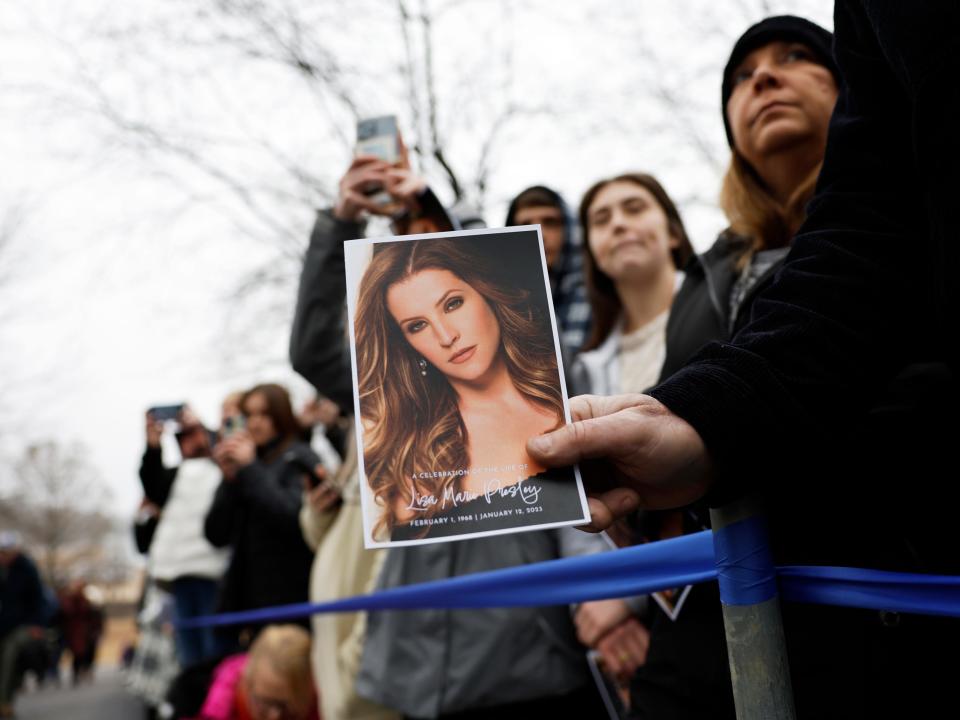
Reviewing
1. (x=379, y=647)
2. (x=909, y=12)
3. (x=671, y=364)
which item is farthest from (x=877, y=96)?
(x=379, y=647)

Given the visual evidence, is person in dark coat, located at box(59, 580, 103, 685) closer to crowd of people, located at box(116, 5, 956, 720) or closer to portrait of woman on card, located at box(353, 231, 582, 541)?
crowd of people, located at box(116, 5, 956, 720)

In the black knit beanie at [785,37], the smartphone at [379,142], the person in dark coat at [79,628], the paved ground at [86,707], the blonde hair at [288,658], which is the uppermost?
the smartphone at [379,142]

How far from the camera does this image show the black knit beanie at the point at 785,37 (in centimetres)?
175

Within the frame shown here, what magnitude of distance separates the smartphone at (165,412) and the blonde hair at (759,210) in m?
3.84

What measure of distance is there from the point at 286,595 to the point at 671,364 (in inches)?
110

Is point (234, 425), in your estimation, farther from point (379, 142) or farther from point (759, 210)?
point (759, 210)

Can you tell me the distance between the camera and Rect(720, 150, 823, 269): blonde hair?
174cm

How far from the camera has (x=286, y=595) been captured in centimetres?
393

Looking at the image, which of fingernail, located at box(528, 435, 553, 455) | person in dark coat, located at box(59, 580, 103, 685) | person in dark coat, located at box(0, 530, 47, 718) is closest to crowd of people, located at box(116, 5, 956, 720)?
fingernail, located at box(528, 435, 553, 455)

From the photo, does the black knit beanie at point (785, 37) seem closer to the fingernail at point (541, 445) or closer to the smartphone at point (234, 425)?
the fingernail at point (541, 445)

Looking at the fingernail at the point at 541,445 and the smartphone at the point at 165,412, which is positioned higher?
the smartphone at the point at 165,412

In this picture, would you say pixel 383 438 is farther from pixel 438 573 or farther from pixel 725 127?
pixel 438 573

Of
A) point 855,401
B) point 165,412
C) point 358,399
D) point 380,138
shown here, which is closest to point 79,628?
point 165,412

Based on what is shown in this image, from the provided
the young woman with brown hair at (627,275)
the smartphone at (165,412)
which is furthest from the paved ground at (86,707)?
the young woman with brown hair at (627,275)
